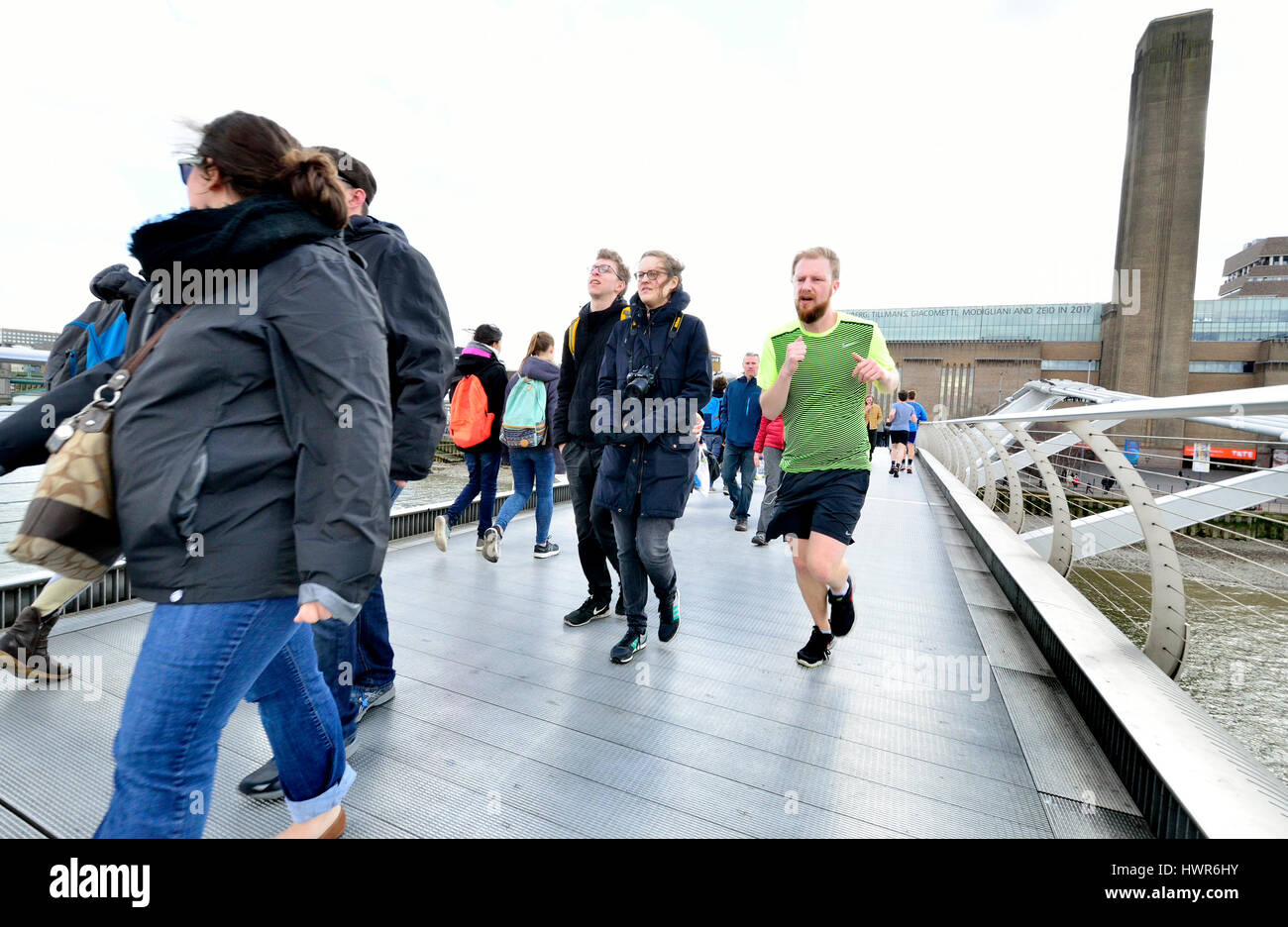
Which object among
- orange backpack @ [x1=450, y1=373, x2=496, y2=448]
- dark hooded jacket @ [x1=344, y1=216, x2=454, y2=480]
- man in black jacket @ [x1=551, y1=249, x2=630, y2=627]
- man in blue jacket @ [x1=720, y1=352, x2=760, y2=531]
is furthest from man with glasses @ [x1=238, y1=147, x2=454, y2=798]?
man in blue jacket @ [x1=720, y1=352, x2=760, y2=531]

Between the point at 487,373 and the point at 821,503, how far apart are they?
2.98 meters

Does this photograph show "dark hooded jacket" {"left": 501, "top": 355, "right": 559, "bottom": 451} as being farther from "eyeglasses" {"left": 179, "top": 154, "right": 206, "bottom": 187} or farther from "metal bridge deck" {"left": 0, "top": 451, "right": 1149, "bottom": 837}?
"eyeglasses" {"left": 179, "top": 154, "right": 206, "bottom": 187}

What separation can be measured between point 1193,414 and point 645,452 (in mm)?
2053

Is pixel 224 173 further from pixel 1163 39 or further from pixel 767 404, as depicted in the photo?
pixel 1163 39

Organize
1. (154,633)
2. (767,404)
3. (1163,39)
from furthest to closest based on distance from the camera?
(1163,39) < (767,404) < (154,633)

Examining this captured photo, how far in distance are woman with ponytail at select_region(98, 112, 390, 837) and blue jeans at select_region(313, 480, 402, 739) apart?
61 centimetres

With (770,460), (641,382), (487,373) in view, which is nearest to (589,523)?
(641,382)

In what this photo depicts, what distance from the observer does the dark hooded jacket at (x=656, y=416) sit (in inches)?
123

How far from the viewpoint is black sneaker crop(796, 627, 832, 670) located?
310 cm

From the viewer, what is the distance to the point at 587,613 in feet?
12.1

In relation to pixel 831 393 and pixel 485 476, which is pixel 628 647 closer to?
pixel 831 393

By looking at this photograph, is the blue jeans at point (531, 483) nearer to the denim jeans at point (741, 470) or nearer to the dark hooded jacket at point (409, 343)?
the denim jeans at point (741, 470)
